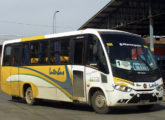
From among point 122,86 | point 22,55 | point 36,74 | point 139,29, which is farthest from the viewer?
point 139,29

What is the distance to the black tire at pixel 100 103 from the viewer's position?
11672 millimetres

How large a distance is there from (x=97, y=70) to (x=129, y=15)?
17756 mm

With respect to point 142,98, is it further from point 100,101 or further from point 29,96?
point 29,96

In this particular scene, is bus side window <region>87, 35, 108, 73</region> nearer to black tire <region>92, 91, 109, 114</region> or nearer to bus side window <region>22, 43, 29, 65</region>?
black tire <region>92, 91, 109, 114</region>

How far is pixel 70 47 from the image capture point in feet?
43.9

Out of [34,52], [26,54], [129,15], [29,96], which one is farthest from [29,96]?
[129,15]

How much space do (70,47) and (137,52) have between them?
8.46ft

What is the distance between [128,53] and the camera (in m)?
12.1

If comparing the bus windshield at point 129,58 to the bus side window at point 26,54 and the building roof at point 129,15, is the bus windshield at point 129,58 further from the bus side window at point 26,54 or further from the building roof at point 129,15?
the building roof at point 129,15

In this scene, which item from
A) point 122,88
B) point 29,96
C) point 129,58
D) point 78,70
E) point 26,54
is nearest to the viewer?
point 122,88

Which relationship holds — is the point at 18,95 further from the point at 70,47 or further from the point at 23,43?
the point at 70,47

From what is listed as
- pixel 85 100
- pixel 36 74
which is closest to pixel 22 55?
pixel 36 74

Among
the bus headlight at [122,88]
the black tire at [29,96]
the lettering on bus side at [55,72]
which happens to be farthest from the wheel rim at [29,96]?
the bus headlight at [122,88]

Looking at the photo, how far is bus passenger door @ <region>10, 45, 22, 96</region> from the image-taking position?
54.6 feet
